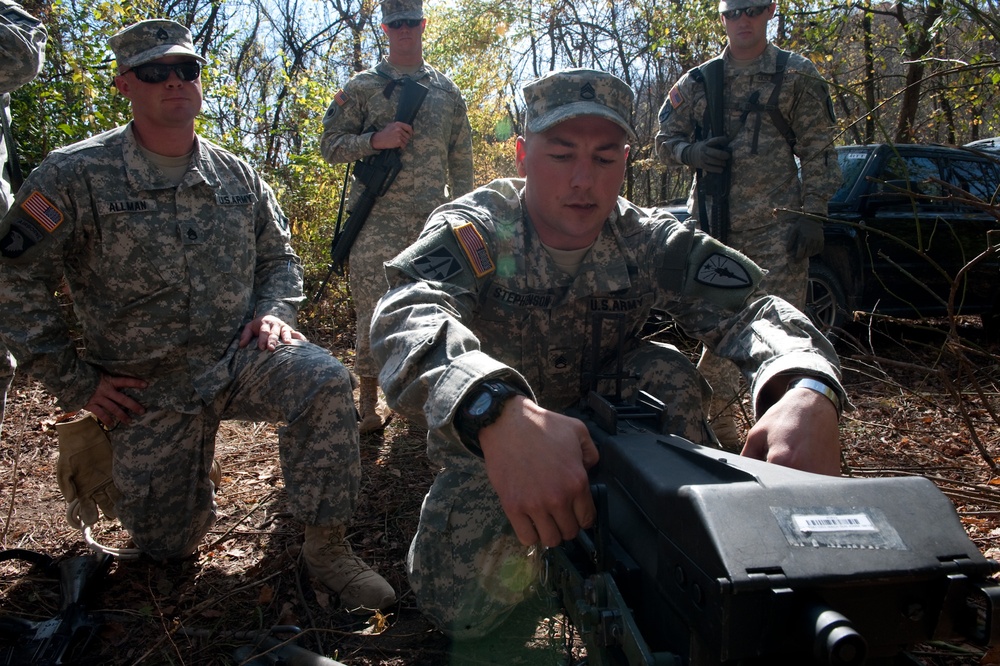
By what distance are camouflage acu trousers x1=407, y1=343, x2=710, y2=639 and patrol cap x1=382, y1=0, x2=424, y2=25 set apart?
3259 millimetres

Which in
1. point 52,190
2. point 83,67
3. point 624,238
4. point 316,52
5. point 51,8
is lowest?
point 624,238

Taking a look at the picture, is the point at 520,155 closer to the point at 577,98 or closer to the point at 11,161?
the point at 577,98

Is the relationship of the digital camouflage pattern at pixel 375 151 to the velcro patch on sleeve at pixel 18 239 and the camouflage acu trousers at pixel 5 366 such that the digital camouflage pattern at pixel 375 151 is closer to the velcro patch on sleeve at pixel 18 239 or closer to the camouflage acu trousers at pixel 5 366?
the camouflage acu trousers at pixel 5 366

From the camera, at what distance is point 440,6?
49.7 feet

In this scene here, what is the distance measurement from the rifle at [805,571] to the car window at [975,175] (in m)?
6.56

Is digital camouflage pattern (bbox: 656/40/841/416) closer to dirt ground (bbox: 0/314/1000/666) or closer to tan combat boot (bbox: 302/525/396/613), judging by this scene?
dirt ground (bbox: 0/314/1000/666)

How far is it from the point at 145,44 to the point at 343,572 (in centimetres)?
221

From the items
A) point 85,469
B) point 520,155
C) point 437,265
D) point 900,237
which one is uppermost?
point 520,155

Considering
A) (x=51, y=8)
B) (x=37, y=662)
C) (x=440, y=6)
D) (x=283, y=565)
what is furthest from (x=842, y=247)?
(x=440, y=6)

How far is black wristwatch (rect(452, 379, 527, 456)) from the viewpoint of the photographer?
144cm

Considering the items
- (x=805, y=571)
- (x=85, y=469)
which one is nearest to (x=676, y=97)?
(x=85, y=469)

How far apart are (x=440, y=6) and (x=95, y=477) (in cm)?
1433

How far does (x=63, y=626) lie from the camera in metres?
2.34

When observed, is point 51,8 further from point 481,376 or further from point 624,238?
point 481,376
